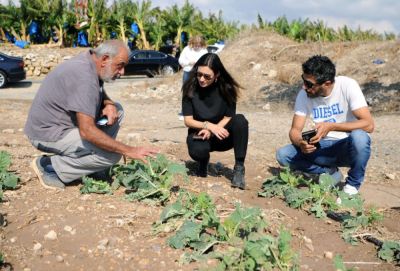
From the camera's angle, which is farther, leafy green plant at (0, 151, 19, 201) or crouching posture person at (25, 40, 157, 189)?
leafy green plant at (0, 151, 19, 201)

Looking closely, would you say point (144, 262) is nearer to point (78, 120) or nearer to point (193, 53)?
point (78, 120)

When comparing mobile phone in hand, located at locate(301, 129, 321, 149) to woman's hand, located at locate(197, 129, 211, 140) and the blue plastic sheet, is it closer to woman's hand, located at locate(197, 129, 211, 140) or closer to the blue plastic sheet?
woman's hand, located at locate(197, 129, 211, 140)

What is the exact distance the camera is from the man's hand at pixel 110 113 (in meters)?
4.01

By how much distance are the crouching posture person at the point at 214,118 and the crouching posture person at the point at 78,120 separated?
2.55ft

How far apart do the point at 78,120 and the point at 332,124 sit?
2177 mm

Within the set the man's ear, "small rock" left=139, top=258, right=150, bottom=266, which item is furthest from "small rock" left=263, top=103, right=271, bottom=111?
"small rock" left=139, top=258, right=150, bottom=266

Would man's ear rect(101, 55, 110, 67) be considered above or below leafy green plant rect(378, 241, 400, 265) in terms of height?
above

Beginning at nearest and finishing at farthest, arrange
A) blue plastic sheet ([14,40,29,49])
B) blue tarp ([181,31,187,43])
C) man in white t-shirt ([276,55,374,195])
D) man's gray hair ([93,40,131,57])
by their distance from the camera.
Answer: man's gray hair ([93,40,131,57]) < man in white t-shirt ([276,55,374,195]) < blue plastic sheet ([14,40,29,49]) < blue tarp ([181,31,187,43])

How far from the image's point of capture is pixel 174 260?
116 inches

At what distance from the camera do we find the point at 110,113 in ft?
13.3

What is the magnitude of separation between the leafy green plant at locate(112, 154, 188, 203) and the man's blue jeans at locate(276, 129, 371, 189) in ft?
4.20

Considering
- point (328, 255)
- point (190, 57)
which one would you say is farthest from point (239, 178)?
point (190, 57)

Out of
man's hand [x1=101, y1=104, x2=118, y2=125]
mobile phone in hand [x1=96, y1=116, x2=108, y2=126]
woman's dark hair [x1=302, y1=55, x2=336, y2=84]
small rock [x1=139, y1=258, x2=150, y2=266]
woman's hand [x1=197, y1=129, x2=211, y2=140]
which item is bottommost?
small rock [x1=139, y1=258, x2=150, y2=266]

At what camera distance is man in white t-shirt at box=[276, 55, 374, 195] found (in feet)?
14.0
